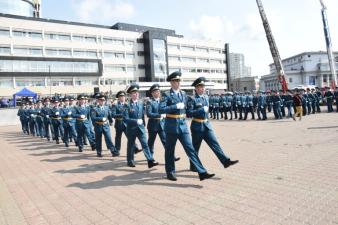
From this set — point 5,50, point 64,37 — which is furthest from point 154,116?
point 64,37

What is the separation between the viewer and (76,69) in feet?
191

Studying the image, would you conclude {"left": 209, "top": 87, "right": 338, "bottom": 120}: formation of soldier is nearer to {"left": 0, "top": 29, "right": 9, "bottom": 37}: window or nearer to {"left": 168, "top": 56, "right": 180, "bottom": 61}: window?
{"left": 0, "top": 29, "right": 9, "bottom": 37}: window

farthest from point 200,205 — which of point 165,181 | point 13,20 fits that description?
point 13,20

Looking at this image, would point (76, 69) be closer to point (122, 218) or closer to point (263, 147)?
point (263, 147)

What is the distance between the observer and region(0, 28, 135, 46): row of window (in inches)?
2063

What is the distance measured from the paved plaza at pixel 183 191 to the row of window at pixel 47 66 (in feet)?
154

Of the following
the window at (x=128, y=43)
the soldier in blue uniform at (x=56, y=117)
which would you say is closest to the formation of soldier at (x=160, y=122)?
the soldier in blue uniform at (x=56, y=117)

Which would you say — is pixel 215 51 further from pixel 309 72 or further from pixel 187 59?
pixel 309 72

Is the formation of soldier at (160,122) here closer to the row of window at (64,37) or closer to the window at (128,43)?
the row of window at (64,37)

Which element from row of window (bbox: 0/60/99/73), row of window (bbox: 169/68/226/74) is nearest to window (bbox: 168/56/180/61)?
row of window (bbox: 169/68/226/74)

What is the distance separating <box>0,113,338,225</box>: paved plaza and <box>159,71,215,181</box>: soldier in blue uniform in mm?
489

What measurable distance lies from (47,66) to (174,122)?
52.8 meters

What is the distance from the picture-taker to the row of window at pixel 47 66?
51203mm

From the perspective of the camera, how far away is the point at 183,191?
562cm
